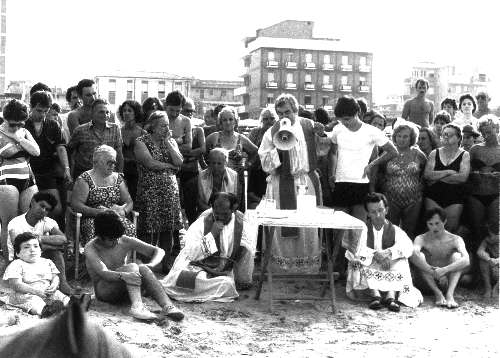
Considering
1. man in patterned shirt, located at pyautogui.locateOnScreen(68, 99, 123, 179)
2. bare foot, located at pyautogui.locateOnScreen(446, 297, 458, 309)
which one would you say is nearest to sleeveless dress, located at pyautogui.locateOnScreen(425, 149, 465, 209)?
bare foot, located at pyautogui.locateOnScreen(446, 297, 458, 309)

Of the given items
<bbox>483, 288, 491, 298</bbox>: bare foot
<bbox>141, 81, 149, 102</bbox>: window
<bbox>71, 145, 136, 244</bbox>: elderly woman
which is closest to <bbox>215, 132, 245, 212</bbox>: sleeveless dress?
<bbox>71, 145, 136, 244</bbox>: elderly woman

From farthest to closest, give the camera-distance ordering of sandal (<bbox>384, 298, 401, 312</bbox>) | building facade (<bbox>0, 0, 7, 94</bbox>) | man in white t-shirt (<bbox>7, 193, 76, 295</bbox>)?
1. building facade (<bbox>0, 0, 7, 94</bbox>)
2. sandal (<bbox>384, 298, 401, 312</bbox>)
3. man in white t-shirt (<bbox>7, 193, 76, 295</bbox>)

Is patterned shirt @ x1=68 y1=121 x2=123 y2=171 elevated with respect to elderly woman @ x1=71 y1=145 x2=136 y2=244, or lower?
elevated

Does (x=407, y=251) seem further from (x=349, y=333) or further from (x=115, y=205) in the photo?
(x=115, y=205)

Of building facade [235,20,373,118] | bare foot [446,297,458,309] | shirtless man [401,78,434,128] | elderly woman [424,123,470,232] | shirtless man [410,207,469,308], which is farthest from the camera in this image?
building facade [235,20,373,118]

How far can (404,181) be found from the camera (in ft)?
23.5

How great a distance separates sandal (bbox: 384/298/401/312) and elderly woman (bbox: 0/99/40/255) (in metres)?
3.20

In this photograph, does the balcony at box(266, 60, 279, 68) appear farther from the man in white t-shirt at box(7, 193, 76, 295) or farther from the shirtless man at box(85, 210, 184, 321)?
the shirtless man at box(85, 210, 184, 321)

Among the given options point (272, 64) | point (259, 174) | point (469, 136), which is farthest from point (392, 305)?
point (272, 64)

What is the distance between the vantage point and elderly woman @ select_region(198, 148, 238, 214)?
281 inches

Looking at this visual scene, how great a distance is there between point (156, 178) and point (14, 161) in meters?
1.26

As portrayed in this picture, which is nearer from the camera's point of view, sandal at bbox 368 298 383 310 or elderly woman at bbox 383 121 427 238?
sandal at bbox 368 298 383 310

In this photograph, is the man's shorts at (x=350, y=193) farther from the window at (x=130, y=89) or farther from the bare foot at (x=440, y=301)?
the window at (x=130, y=89)

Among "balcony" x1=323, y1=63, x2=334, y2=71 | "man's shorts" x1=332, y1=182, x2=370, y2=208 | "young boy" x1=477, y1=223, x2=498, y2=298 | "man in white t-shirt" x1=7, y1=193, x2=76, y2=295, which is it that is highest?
"balcony" x1=323, y1=63, x2=334, y2=71
